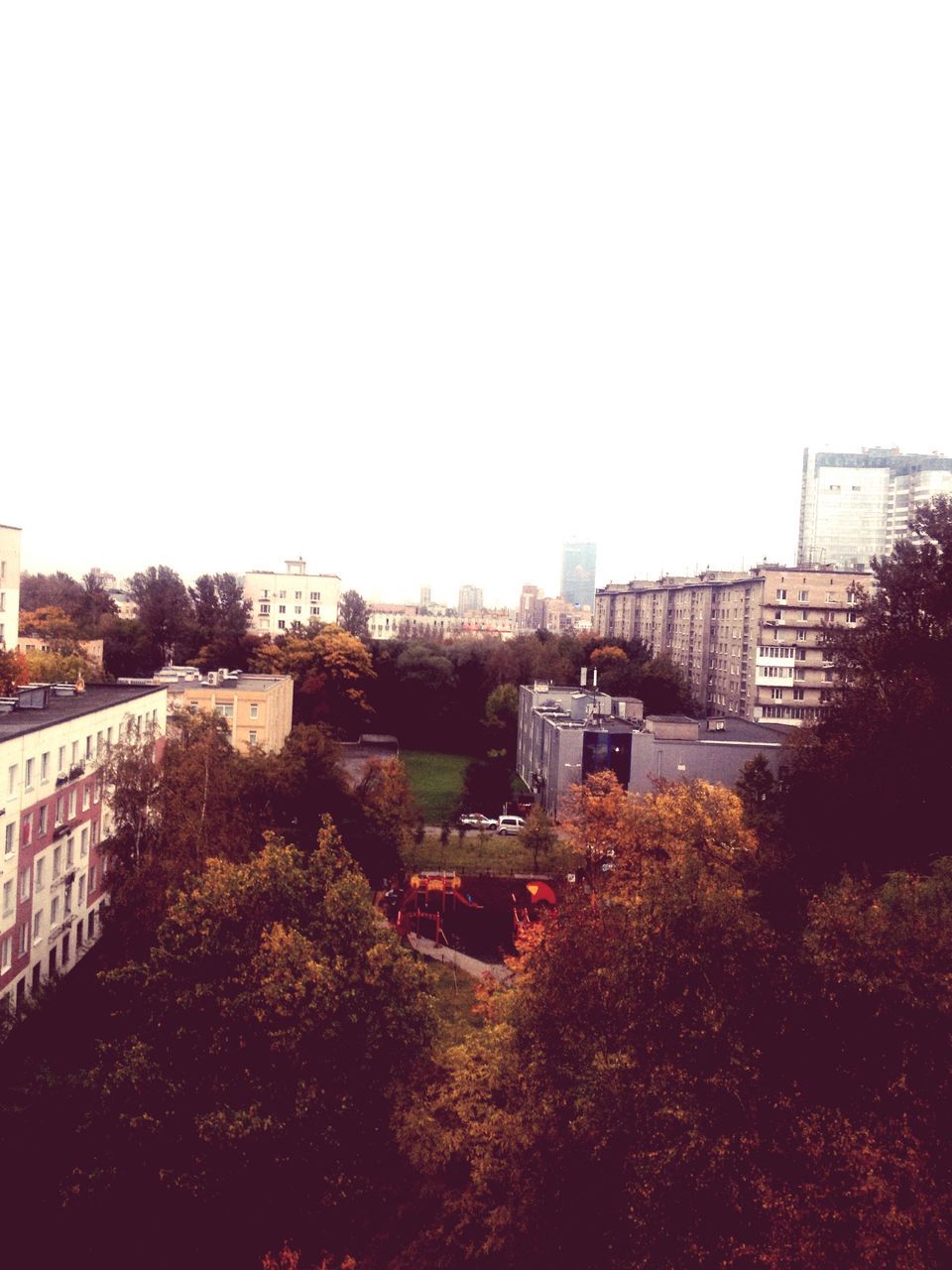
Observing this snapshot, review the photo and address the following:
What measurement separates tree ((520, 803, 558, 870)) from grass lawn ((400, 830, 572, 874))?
36cm

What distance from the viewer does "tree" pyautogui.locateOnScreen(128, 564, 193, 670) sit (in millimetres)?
52688

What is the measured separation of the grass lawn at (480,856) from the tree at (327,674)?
16.9 meters

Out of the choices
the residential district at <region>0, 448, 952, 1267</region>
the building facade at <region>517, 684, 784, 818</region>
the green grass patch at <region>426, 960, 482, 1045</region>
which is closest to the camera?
the residential district at <region>0, 448, 952, 1267</region>

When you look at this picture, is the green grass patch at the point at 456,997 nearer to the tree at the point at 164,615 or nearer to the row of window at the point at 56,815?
the row of window at the point at 56,815

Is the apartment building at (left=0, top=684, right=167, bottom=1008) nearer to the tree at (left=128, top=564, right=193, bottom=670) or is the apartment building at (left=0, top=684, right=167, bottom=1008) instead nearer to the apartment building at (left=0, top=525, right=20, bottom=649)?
the apartment building at (left=0, top=525, right=20, bottom=649)

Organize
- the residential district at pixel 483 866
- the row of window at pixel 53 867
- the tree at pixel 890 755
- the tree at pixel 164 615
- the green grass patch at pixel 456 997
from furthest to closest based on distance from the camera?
the tree at pixel 164 615 < the tree at pixel 890 755 < the row of window at pixel 53 867 < the green grass patch at pixel 456 997 < the residential district at pixel 483 866

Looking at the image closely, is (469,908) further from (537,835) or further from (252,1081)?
(252,1081)

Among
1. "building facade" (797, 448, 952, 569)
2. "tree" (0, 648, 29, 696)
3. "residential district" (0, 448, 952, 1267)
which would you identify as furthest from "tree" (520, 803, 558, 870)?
"building facade" (797, 448, 952, 569)

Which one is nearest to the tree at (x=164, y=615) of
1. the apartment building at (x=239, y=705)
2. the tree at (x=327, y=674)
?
the tree at (x=327, y=674)

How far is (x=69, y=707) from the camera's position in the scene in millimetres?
20234

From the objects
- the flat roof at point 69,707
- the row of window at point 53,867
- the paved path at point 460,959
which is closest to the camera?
the row of window at point 53,867

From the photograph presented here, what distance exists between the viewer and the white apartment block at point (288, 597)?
64.5 m

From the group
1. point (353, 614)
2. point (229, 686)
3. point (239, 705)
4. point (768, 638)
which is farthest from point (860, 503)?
point (239, 705)

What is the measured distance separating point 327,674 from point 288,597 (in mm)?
21363
